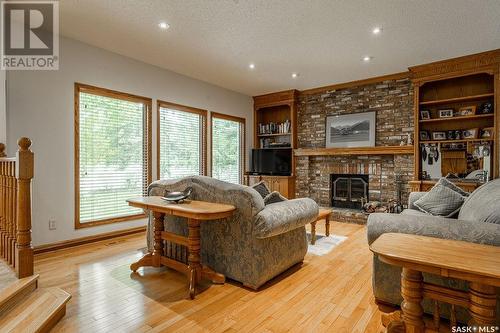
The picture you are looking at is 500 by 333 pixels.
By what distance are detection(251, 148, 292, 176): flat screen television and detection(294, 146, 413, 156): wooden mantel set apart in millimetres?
295

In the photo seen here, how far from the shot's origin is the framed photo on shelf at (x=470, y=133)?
4.36 meters

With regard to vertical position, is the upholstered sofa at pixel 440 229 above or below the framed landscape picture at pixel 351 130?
below

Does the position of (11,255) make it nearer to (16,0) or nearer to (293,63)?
(16,0)

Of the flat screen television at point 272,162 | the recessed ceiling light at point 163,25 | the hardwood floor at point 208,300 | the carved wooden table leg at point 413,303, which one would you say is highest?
the recessed ceiling light at point 163,25

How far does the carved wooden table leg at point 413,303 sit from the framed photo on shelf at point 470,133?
415cm

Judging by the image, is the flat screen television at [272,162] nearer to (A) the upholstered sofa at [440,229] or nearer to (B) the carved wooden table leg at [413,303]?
(A) the upholstered sofa at [440,229]

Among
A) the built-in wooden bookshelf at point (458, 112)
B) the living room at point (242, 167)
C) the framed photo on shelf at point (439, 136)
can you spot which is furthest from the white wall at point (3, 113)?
the framed photo on shelf at point (439, 136)

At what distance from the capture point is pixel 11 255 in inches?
86.4

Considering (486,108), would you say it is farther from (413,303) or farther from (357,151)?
(413,303)

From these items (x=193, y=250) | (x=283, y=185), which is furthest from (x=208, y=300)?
(x=283, y=185)

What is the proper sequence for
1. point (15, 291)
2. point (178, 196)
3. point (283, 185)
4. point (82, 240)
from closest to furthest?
point (15, 291)
point (178, 196)
point (82, 240)
point (283, 185)

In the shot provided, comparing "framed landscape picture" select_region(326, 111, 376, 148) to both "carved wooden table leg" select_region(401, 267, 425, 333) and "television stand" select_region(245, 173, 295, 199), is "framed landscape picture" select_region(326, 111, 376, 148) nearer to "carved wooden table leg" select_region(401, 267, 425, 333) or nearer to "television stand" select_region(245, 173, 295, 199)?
"television stand" select_region(245, 173, 295, 199)

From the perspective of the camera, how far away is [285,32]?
11.2 feet

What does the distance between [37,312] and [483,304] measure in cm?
254
